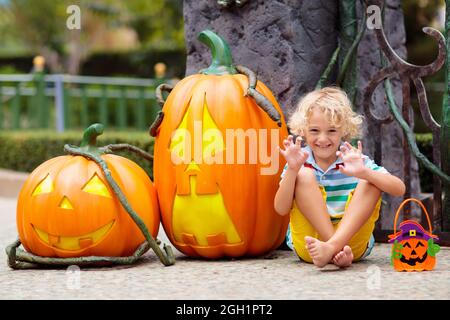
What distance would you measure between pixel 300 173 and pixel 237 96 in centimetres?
47

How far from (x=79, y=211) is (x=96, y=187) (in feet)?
0.43

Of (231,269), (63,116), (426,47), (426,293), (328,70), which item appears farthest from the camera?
→ (426,47)

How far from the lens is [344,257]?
354 centimetres

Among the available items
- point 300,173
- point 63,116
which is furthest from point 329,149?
point 63,116

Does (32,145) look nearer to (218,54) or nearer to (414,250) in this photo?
(218,54)

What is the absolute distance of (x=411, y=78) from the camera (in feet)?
13.8

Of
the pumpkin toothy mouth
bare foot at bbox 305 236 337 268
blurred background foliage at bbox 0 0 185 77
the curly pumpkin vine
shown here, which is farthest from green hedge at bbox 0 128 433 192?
blurred background foliage at bbox 0 0 185 77

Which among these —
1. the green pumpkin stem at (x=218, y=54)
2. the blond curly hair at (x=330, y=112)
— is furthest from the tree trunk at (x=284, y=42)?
the blond curly hair at (x=330, y=112)

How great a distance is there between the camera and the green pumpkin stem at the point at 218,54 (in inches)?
160

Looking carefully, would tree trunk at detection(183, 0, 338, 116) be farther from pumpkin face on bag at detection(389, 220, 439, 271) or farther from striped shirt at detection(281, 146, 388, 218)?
pumpkin face on bag at detection(389, 220, 439, 271)

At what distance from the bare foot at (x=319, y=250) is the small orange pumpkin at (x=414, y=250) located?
0.87ft

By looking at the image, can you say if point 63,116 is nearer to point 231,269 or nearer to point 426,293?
point 231,269

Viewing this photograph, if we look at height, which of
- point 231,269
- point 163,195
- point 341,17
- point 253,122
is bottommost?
point 231,269

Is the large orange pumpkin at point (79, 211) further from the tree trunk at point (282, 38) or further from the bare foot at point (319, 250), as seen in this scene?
the tree trunk at point (282, 38)
